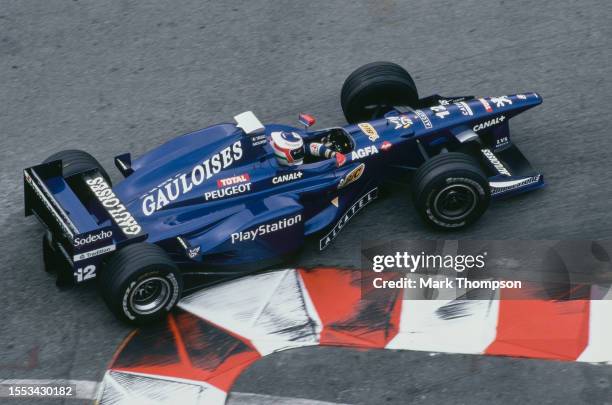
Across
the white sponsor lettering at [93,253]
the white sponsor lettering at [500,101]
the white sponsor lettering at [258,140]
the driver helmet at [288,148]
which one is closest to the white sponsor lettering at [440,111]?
the white sponsor lettering at [500,101]

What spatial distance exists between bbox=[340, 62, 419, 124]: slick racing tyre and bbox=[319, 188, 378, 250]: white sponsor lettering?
4.17 ft

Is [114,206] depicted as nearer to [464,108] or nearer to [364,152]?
[364,152]

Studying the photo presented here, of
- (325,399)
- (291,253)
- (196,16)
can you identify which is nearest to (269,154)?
(291,253)

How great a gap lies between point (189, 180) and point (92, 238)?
4.15ft

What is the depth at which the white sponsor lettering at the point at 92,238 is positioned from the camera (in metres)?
8.28

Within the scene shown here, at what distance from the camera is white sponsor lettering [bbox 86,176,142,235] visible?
28.2 feet

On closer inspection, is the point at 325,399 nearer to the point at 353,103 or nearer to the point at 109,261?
the point at 109,261

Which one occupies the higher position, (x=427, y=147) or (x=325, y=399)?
(x=427, y=147)

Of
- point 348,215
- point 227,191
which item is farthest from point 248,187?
point 348,215

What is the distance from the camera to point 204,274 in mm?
9219

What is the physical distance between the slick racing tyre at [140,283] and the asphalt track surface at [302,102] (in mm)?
348

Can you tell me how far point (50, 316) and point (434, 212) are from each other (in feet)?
13.0

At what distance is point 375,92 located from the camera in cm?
1075

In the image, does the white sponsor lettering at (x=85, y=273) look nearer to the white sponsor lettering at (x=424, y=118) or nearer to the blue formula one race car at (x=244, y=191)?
the blue formula one race car at (x=244, y=191)
